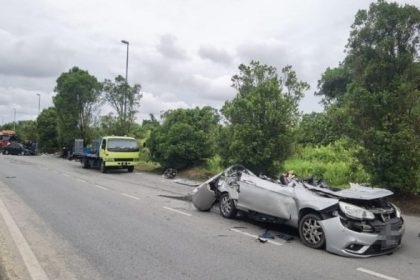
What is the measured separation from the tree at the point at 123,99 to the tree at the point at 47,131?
60.4ft

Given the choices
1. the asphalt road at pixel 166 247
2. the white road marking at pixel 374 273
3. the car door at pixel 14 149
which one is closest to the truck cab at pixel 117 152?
the asphalt road at pixel 166 247

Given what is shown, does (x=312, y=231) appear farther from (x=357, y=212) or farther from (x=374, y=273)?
(x=374, y=273)

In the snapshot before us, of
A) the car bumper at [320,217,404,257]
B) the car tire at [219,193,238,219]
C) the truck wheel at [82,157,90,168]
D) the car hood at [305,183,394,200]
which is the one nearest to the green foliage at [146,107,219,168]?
the truck wheel at [82,157,90,168]

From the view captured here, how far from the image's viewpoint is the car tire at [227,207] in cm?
1084

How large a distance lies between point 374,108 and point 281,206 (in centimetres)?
592

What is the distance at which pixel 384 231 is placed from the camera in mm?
7730

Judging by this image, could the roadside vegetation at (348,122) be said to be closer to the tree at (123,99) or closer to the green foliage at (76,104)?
the tree at (123,99)

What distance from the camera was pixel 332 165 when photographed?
19.1m

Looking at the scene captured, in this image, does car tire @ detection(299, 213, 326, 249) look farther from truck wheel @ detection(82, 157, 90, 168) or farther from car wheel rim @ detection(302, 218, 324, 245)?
Result: truck wheel @ detection(82, 157, 90, 168)

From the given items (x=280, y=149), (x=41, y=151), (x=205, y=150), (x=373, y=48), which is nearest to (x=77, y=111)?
(x=41, y=151)

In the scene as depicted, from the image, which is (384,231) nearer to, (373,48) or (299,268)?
(299,268)

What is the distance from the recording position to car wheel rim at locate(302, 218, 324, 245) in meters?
8.14

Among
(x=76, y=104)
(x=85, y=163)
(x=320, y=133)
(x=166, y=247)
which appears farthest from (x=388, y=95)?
(x=76, y=104)

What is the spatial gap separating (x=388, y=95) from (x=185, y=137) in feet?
42.2
